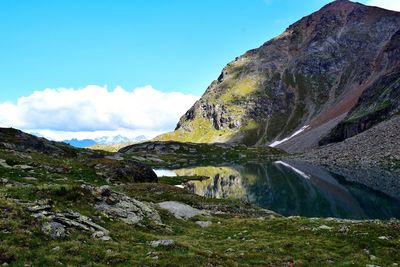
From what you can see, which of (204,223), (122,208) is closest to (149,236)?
(122,208)

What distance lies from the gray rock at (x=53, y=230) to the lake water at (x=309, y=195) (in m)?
53.1

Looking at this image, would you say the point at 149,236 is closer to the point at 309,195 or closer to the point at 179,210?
the point at 179,210

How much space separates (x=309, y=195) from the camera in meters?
92.3

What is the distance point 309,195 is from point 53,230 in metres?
78.8

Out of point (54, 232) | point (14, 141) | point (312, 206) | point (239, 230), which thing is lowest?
point (312, 206)

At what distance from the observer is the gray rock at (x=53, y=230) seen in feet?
73.0

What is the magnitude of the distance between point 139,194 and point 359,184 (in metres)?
66.0

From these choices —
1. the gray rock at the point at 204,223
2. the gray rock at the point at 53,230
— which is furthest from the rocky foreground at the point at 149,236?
the gray rock at the point at 204,223

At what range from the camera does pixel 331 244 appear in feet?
93.2

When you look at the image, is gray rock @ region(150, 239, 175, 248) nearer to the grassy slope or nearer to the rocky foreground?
the rocky foreground

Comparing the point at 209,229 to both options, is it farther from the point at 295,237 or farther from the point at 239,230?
the point at 295,237

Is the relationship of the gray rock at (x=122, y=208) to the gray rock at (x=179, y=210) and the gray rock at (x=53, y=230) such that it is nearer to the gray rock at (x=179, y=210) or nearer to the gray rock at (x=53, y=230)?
the gray rock at (x=53, y=230)

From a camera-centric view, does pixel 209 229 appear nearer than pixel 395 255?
No

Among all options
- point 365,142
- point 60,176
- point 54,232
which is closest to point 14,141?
point 60,176
